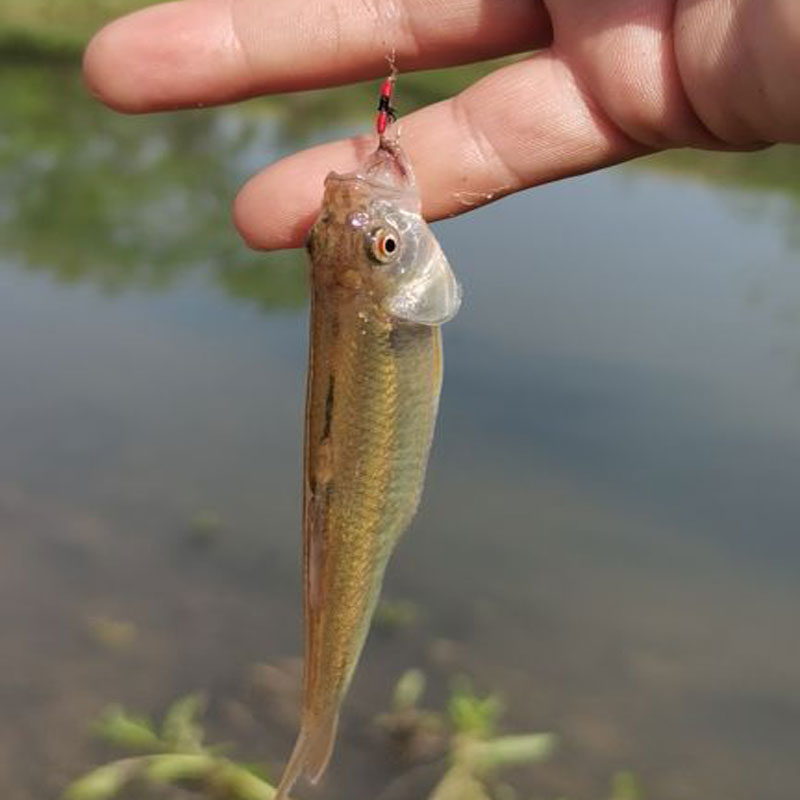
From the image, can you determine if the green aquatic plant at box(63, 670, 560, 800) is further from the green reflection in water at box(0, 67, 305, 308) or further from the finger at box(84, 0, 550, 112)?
the green reflection in water at box(0, 67, 305, 308)

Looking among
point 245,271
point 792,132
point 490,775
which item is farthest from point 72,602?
point 245,271

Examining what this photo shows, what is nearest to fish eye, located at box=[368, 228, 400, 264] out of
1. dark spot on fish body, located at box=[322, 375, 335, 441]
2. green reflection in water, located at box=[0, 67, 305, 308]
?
dark spot on fish body, located at box=[322, 375, 335, 441]

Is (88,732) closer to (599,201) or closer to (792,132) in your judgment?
(792,132)

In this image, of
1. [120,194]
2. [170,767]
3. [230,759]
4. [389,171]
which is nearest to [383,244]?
[389,171]

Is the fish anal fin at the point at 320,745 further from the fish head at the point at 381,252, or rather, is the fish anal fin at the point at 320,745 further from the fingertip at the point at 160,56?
the fingertip at the point at 160,56

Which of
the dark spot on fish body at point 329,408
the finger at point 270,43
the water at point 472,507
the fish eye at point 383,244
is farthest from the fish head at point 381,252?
the water at point 472,507

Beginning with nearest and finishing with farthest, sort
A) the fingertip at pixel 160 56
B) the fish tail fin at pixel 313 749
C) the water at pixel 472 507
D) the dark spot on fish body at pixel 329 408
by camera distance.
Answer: the dark spot on fish body at pixel 329 408, the fish tail fin at pixel 313 749, the fingertip at pixel 160 56, the water at pixel 472 507
